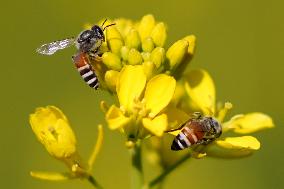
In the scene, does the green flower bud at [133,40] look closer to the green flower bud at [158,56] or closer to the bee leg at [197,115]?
the green flower bud at [158,56]

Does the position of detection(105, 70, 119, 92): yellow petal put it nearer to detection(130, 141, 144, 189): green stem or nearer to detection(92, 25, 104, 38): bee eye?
detection(92, 25, 104, 38): bee eye

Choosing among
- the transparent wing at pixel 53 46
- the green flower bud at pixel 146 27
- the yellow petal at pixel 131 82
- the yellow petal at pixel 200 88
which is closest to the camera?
the yellow petal at pixel 131 82

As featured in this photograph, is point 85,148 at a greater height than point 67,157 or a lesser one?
lesser

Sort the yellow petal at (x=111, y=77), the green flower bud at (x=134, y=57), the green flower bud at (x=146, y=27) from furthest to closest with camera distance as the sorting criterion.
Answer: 1. the green flower bud at (x=146, y=27)
2. the green flower bud at (x=134, y=57)
3. the yellow petal at (x=111, y=77)

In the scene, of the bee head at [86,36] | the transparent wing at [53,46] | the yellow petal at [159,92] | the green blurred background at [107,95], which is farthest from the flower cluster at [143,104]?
the green blurred background at [107,95]

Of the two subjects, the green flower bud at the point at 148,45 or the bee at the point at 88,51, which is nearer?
the bee at the point at 88,51

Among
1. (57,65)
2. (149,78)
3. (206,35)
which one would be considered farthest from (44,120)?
(206,35)

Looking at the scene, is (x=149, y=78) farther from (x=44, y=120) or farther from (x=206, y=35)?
(x=206, y=35)

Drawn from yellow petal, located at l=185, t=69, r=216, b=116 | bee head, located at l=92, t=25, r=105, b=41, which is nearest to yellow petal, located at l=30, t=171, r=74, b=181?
bee head, located at l=92, t=25, r=105, b=41
